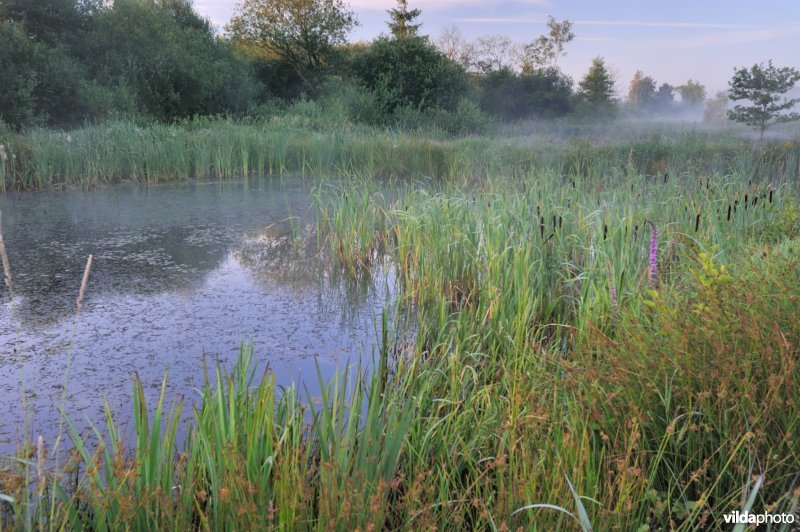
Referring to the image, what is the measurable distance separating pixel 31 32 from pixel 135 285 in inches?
533

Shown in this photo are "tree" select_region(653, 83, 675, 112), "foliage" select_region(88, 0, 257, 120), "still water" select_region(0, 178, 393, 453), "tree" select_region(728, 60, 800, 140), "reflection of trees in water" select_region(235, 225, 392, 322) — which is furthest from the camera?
"tree" select_region(653, 83, 675, 112)

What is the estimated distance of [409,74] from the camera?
17.3 meters

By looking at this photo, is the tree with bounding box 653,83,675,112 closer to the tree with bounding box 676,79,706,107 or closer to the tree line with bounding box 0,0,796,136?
the tree with bounding box 676,79,706,107

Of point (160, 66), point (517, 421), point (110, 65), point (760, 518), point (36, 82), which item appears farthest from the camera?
point (160, 66)

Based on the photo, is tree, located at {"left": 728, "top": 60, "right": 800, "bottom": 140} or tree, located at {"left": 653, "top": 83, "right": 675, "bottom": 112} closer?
tree, located at {"left": 728, "top": 60, "right": 800, "bottom": 140}

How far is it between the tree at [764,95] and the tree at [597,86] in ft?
37.4

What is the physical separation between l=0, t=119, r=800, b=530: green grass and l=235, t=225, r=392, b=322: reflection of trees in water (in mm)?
287

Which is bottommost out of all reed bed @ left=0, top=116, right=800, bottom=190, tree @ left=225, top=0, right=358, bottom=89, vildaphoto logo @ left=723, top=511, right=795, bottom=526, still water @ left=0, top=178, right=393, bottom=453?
still water @ left=0, top=178, right=393, bottom=453

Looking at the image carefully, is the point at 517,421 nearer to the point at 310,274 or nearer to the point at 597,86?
the point at 310,274

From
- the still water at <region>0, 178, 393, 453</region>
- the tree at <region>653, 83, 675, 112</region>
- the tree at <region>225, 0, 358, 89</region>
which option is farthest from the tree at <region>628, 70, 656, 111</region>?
the still water at <region>0, 178, 393, 453</region>

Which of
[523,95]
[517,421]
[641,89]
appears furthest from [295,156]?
[641,89]

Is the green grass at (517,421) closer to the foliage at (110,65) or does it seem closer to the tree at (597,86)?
the foliage at (110,65)

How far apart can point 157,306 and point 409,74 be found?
14872mm

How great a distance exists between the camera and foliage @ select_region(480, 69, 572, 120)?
67.8 feet
